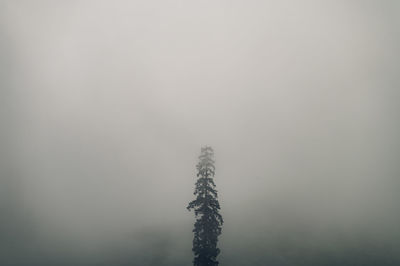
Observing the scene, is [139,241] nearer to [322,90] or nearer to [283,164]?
[283,164]

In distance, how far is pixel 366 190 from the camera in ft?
198

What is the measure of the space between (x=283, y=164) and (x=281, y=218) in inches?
1234

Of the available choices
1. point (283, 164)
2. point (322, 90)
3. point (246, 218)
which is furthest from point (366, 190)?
point (322, 90)

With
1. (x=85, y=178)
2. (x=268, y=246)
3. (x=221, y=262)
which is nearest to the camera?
(x=221, y=262)

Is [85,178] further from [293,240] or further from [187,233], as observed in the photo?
[293,240]

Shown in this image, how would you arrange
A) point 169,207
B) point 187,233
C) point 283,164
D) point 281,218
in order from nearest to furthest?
point 187,233 < point 281,218 < point 169,207 < point 283,164

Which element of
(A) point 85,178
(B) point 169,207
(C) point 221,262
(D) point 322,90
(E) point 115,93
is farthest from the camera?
(E) point 115,93

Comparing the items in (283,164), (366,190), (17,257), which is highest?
(283,164)

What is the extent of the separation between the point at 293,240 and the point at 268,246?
3.88 m

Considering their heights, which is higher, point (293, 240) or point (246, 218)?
point (246, 218)

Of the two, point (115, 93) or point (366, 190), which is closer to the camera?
point (366, 190)

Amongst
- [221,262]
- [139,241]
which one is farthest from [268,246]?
[139,241]

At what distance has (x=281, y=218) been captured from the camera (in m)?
47.7

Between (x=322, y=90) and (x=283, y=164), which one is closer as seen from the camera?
(x=283, y=164)
